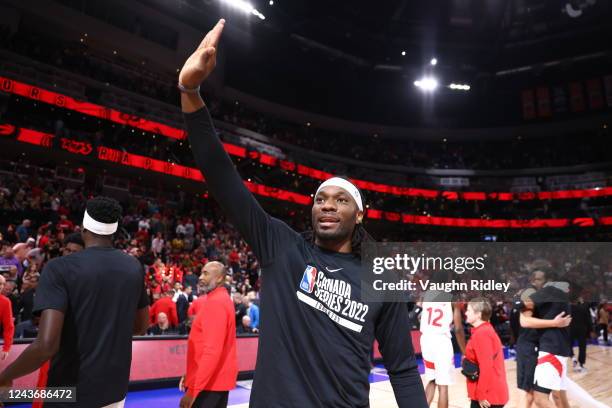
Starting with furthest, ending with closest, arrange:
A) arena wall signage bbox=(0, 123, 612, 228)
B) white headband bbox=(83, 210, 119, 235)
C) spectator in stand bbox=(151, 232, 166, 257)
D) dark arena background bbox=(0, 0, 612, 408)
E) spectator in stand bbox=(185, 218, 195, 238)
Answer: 1. spectator in stand bbox=(185, 218, 195, 238)
2. arena wall signage bbox=(0, 123, 612, 228)
3. spectator in stand bbox=(151, 232, 166, 257)
4. dark arena background bbox=(0, 0, 612, 408)
5. white headband bbox=(83, 210, 119, 235)

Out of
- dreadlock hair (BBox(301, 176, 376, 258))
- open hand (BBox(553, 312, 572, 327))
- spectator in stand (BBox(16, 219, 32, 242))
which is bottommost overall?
open hand (BBox(553, 312, 572, 327))

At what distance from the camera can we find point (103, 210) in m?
2.53

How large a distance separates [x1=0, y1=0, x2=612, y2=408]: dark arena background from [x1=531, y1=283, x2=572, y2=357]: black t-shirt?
2.90m

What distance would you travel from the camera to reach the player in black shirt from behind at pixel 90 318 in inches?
82.8

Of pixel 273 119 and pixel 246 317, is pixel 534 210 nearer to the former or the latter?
pixel 273 119

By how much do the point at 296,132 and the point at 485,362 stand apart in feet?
85.8

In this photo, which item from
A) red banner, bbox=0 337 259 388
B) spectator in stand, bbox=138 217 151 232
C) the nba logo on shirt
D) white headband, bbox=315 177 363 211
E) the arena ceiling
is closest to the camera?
the nba logo on shirt

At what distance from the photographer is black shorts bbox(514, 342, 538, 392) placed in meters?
4.93

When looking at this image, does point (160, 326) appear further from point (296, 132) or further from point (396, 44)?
point (296, 132)

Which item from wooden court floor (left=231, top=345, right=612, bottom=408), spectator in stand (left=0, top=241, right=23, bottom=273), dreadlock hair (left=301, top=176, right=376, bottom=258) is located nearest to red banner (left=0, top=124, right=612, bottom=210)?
spectator in stand (left=0, top=241, right=23, bottom=273)

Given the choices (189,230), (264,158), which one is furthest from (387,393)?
(264,158)

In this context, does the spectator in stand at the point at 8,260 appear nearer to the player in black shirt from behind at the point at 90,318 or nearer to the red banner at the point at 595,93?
the player in black shirt from behind at the point at 90,318

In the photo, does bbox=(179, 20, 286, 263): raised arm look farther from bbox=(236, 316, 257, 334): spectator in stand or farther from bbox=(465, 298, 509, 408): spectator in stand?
bbox=(236, 316, 257, 334): spectator in stand

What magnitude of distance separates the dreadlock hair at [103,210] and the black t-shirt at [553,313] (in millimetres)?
4296
